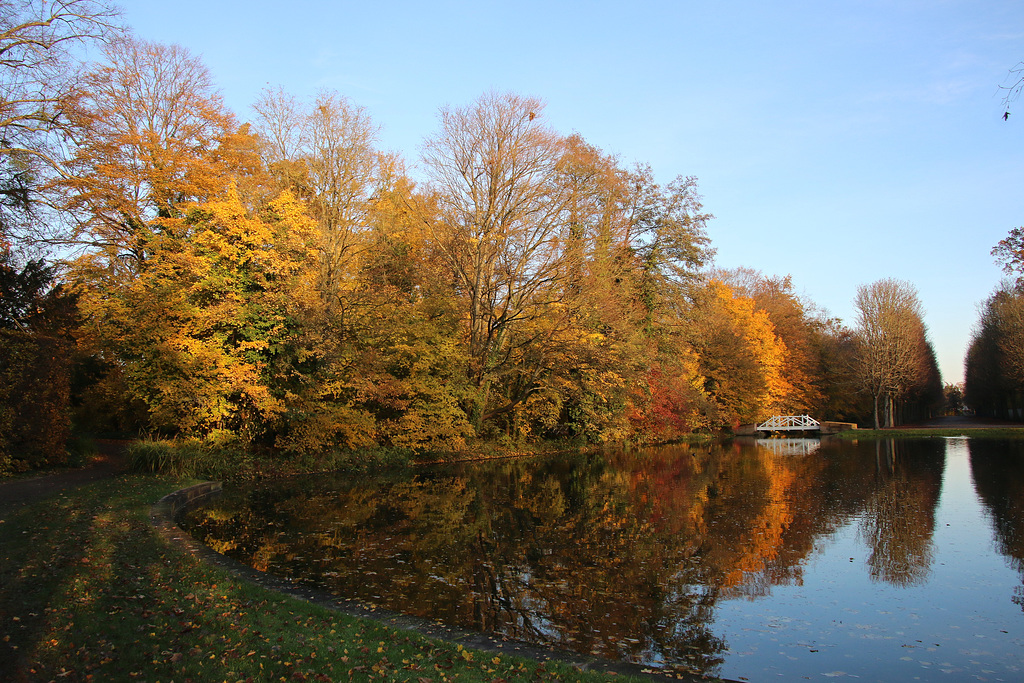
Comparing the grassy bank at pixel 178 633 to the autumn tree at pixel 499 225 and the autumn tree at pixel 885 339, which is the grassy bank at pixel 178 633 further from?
the autumn tree at pixel 885 339

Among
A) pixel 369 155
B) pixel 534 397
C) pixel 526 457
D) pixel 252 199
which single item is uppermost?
pixel 369 155

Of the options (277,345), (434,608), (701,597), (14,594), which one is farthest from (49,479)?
(701,597)

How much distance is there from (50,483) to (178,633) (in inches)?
417

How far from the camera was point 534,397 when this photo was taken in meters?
28.7

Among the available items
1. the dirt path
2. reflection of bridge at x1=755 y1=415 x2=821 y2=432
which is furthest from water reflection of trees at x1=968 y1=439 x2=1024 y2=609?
reflection of bridge at x1=755 y1=415 x2=821 y2=432

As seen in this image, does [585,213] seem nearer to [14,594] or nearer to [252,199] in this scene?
[252,199]

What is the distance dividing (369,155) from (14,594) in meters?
22.5

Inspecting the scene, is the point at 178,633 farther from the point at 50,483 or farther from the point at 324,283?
the point at 324,283

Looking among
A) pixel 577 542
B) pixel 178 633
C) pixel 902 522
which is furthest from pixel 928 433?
pixel 178 633

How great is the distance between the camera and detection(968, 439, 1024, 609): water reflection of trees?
10750mm

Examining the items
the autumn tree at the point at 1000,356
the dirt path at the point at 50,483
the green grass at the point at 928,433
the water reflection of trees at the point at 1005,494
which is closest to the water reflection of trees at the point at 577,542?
the water reflection of trees at the point at 1005,494

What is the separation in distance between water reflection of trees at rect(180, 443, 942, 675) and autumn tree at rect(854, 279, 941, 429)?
35.9 m

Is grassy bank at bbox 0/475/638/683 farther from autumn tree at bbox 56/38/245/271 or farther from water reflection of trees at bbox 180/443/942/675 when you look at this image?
autumn tree at bbox 56/38/245/271

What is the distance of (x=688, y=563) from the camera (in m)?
9.50
